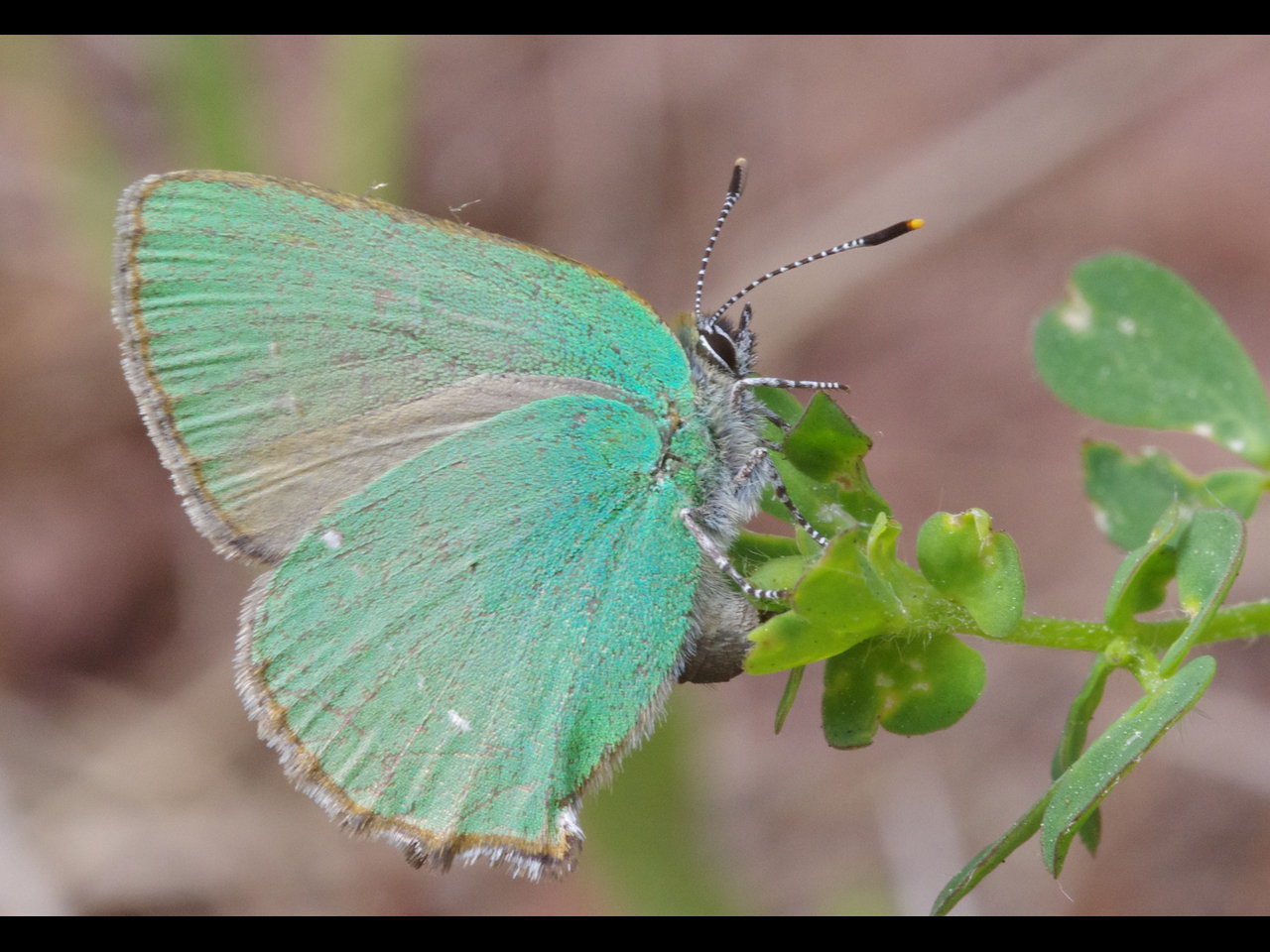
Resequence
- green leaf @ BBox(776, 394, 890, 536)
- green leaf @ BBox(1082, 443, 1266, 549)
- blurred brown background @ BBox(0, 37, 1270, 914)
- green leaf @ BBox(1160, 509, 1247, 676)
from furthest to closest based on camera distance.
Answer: blurred brown background @ BBox(0, 37, 1270, 914) < green leaf @ BBox(1082, 443, 1266, 549) < green leaf @ BBox(776, 394, 890, 536) < green leaf @ BBox(1160, 509, 1247, 676)

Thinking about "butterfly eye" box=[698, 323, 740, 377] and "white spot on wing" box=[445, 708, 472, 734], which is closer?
"white spot on wing" box=[445, 708, 472, 734]

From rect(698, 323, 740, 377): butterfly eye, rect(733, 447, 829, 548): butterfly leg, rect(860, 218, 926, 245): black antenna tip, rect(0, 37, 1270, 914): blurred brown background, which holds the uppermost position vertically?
rect(860, 218, 926, 245): black antenna tip

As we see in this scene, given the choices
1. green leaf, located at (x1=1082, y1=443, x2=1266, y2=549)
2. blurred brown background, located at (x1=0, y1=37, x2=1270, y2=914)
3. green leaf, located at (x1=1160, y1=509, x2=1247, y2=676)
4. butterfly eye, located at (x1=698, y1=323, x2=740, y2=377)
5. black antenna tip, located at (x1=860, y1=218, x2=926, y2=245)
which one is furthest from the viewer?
blurred brown background, located at (x1=0, y1=37, x2=1270, y2=914)

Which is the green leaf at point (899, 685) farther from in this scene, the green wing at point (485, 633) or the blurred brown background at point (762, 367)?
the blurred brown background at point (762, 367)

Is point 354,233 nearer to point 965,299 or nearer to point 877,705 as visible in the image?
point 877,705

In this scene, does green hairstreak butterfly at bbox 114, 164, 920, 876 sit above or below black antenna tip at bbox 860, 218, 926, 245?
below

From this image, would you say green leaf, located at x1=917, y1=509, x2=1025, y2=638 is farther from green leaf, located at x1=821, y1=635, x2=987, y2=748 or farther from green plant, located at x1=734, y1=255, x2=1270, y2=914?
green leaf, located at x1=821, y1=635, x2=987, y2=748

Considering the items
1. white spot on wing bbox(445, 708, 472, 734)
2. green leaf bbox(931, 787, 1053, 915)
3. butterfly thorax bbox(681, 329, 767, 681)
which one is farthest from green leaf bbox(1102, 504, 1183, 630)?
white spot on wing bbox(445, 708, 472, 734)
